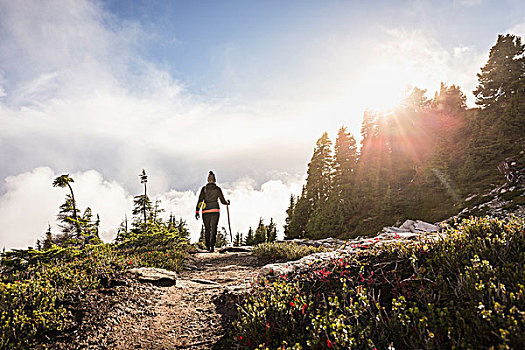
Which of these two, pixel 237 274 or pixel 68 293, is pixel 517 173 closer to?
pixel 237 274

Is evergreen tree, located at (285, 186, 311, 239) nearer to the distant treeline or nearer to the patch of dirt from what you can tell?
the distant treeline

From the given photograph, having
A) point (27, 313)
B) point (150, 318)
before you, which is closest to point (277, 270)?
point (150, 318)

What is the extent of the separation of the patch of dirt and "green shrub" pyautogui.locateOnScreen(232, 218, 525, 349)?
2.22ft

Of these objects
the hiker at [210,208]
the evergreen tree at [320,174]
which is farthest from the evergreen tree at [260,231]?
the hiker at [210,208]

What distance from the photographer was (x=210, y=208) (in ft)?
42.7

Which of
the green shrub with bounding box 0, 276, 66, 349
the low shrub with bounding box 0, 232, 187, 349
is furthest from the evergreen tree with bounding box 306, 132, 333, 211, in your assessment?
the green shrub with bounding box 0, 276, 66, 349

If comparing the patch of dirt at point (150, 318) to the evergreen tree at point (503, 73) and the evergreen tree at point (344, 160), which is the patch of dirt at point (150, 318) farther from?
the evergreen tree at point (503, 73)

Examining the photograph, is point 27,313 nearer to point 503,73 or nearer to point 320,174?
point 320,174

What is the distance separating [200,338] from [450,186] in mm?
35414

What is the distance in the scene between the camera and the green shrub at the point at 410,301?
2.64 meters

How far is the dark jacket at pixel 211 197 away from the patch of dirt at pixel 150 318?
21.1 ft

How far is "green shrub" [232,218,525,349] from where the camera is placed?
2643 mm

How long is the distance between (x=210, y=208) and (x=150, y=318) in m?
8.26

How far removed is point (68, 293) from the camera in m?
4.73
